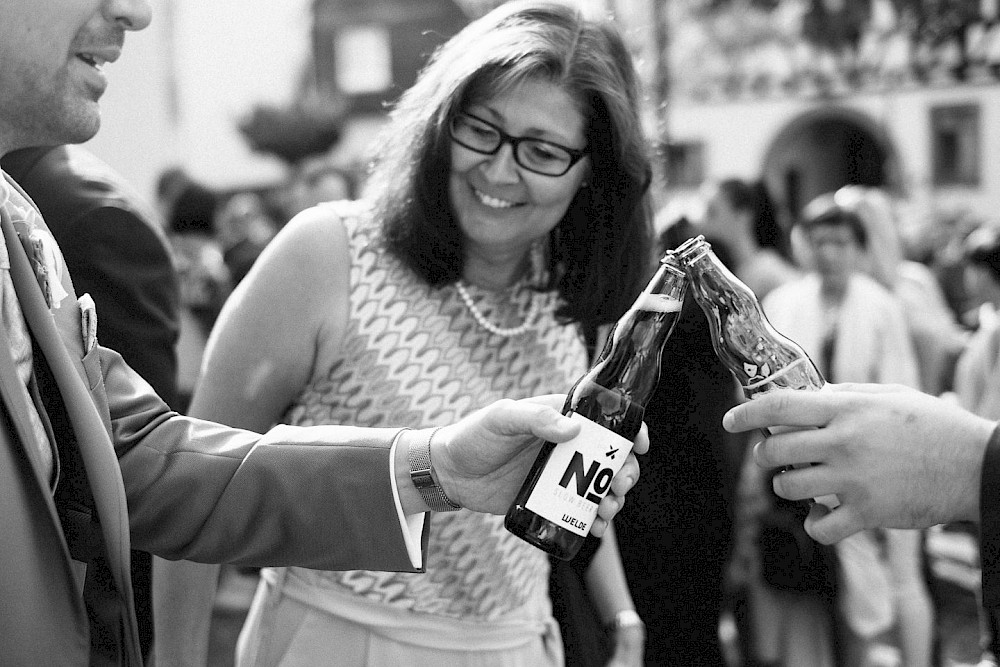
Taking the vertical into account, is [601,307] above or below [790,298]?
above

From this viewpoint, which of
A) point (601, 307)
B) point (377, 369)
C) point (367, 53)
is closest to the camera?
point (377, 369)

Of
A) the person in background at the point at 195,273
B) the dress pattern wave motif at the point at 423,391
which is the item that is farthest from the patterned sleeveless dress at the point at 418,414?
the person in background at the point at 195,273

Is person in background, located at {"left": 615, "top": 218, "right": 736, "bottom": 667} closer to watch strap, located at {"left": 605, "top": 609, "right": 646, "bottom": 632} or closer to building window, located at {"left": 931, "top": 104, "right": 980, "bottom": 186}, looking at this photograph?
watch strap, located at {"left": 605, "top": 609, "right": 646, "bottom": 632}

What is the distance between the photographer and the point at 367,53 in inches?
1574

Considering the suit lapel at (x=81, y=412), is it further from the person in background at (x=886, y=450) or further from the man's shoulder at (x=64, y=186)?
the man's shoulder at (x=64, y=186)

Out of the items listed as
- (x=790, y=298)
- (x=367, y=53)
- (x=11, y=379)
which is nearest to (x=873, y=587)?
(x=790, y=298)

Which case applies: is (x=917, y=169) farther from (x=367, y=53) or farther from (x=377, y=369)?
(x=377, y=369)

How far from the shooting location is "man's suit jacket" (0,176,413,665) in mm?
1443

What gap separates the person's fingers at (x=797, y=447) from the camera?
1629 mm

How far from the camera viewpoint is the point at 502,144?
2170 millimetres

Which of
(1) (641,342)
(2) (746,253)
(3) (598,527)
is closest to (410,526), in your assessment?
(3) (598,527)

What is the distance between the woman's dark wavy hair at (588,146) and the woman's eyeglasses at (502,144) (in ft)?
0.11

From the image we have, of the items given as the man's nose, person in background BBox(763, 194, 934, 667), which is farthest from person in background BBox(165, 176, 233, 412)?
the man's nose

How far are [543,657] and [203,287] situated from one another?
359 cm
